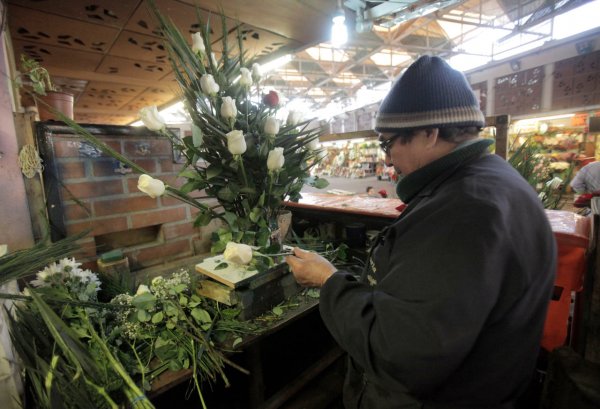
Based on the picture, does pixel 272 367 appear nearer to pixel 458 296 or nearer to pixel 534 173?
pixel 458 296

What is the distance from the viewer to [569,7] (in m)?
4.49

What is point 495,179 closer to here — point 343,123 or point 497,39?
point 497,39

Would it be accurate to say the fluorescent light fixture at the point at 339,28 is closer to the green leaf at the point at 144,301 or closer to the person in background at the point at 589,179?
the green leaf at the point at 144,301

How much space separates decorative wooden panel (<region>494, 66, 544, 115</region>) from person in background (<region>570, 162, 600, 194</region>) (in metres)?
3.12

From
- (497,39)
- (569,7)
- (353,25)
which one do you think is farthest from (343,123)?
(353,25)

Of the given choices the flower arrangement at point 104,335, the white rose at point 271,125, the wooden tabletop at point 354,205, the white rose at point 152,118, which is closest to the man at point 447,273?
the white rose at point 271,125

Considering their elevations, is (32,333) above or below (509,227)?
below

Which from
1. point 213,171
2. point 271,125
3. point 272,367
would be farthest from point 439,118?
point 272,367

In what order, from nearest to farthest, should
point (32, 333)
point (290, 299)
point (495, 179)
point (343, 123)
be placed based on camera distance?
point (495, 179)
point (32, 333)
point (290, 299)
point (343, 123)

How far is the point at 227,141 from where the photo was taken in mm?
1008

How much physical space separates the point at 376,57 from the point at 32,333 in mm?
9253

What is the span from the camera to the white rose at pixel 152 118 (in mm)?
957

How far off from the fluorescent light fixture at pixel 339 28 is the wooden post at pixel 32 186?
1.73m

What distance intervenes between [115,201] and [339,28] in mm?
1780
